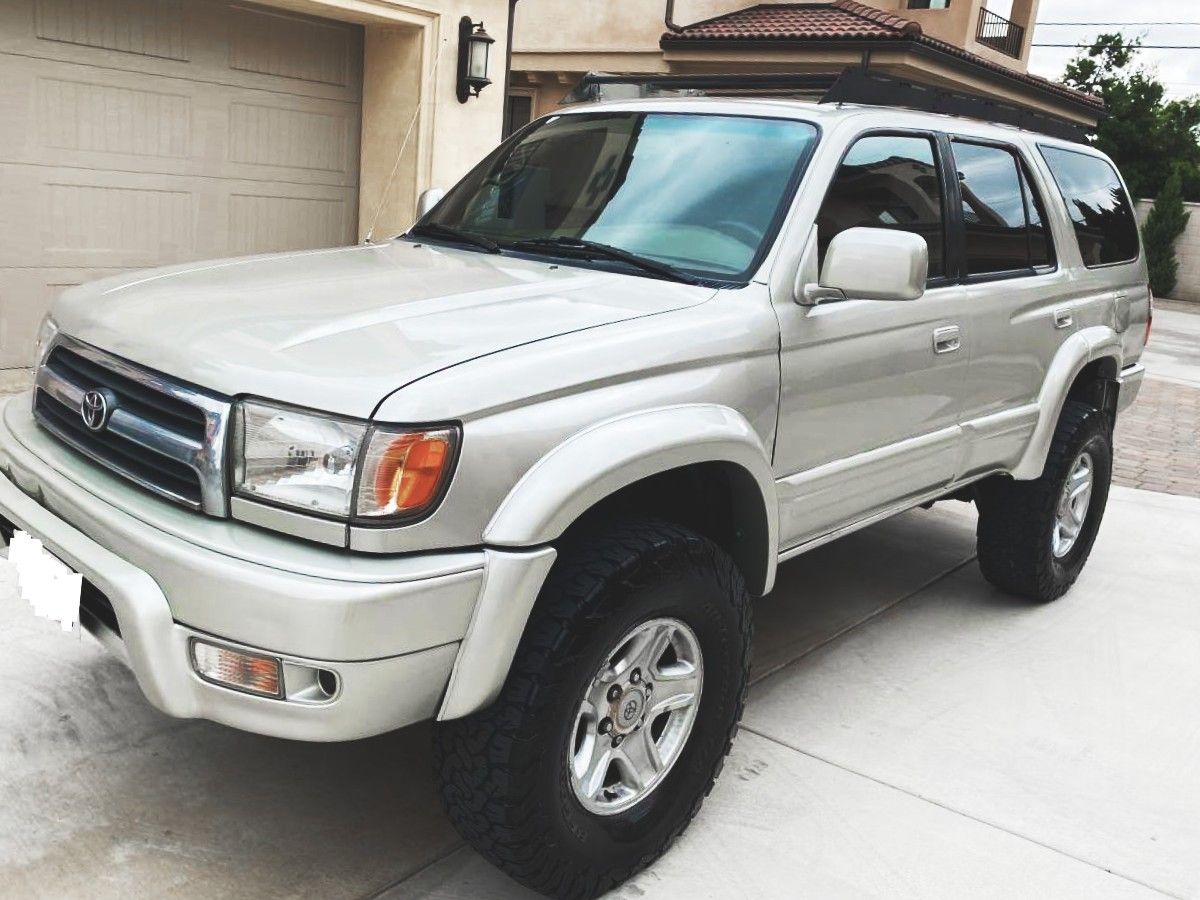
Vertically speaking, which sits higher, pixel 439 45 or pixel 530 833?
pixel 439 45

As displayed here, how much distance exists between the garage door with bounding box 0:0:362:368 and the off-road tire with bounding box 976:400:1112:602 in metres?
5.54

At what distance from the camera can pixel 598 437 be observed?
243 centimetres

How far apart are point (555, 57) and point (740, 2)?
307 centimetres

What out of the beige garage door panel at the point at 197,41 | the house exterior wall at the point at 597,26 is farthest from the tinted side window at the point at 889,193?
the house exterior wall at the point at 597,26

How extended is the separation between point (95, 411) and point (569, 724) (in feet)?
4.03

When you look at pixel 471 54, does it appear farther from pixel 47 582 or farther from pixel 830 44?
pixel 830 44

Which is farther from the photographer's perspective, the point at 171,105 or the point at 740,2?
the point at 740,2

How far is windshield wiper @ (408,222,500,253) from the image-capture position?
3506 millimetres

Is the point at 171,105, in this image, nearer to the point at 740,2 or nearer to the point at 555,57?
the point at 555,57

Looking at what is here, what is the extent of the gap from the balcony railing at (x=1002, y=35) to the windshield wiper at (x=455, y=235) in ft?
69.8

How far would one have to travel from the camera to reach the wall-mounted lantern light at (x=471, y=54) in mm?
8875

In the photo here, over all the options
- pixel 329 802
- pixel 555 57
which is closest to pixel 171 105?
pixel 329 802

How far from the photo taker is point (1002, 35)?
23516mm

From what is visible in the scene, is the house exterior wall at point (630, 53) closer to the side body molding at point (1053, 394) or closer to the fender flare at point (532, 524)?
the side body molding at point (1053, 394)
